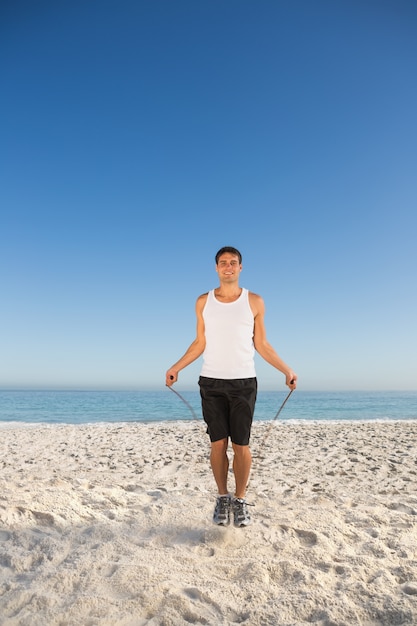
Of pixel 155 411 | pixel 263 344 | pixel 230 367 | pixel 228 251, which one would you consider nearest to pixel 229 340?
pixel 230 367

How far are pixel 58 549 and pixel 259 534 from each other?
5.20ft

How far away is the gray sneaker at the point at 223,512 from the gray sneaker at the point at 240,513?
0.06 m

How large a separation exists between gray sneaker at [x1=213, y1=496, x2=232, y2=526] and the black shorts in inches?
22.4

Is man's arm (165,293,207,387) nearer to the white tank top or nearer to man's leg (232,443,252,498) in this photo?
the white tank top

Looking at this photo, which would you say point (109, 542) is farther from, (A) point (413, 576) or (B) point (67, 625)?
(A) point (413, 576)

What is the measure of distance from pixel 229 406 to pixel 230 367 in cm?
33

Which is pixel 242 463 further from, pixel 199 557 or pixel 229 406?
pixel 199 557

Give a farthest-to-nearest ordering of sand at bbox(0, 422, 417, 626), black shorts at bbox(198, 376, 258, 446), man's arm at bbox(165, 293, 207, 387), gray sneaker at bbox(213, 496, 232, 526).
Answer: man's arm at bbox(165, 293, 207, 387) → gray sneaker at bbox(213, 496, 232, 526) → black shorts at bbox(198, 376, 258, 446) → sand at bbox(0, 422, 417, 626)

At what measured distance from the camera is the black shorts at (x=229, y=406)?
11.7 ft

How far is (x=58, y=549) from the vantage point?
3.26m

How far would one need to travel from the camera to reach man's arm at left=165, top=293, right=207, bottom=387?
3.81 meters

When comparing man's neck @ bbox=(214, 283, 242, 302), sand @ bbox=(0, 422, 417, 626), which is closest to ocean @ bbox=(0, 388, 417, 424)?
sand @ bbox=(0, 422, 417, 626)

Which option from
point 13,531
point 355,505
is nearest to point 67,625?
point 13,531

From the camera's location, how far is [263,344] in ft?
12.5
